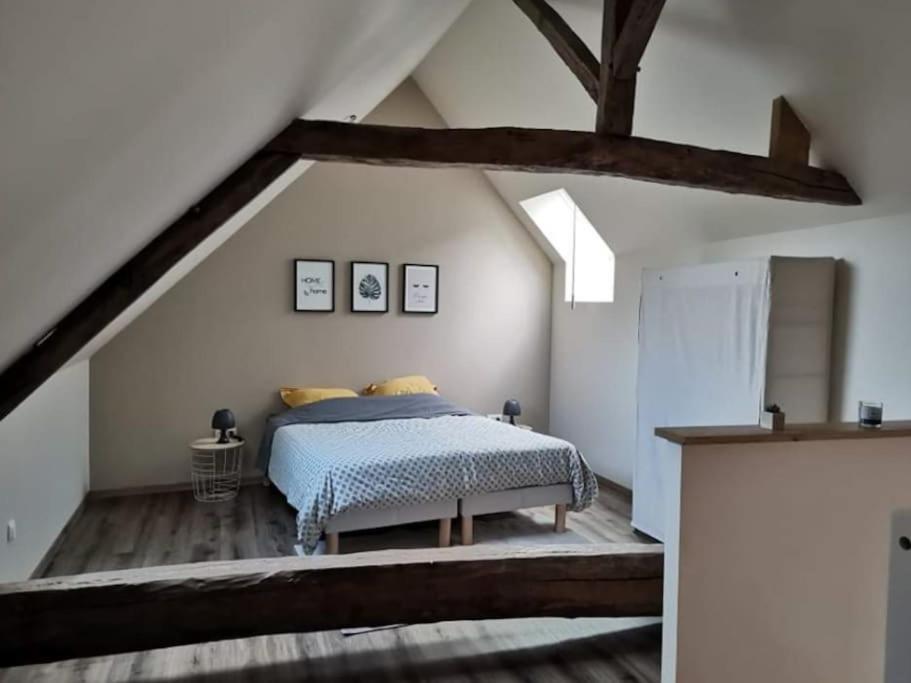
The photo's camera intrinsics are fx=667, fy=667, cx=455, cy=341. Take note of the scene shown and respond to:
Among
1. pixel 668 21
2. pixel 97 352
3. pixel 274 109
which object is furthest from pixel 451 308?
pixel 274 109

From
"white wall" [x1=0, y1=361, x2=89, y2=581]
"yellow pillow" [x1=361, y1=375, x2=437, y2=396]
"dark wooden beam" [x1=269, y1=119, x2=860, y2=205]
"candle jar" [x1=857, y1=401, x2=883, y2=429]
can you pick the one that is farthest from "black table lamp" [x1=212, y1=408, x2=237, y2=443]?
"candle jar" [x1=857, y1=401, x2=883, y2=429]

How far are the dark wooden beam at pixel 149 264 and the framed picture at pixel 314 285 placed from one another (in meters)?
2.68

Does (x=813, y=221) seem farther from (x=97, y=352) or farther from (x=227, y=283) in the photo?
(x=97, y=352)

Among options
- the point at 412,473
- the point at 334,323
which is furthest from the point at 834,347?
the point at 334,323

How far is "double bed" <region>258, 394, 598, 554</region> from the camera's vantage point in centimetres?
365

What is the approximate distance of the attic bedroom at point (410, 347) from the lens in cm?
190

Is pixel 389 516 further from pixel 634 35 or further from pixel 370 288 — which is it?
pixel 634 35

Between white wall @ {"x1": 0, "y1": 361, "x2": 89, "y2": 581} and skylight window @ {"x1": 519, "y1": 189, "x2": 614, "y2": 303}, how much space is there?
3777mm

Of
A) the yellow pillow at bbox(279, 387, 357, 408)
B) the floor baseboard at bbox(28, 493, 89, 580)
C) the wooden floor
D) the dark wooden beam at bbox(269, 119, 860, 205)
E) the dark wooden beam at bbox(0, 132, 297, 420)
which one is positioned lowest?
the wooden floor

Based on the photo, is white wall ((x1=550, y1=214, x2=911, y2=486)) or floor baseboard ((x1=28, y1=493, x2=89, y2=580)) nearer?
white wall ((x1=550, y1=214, x2=911, y2=486))

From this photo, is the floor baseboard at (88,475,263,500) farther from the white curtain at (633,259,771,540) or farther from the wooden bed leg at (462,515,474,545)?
the white curtain at (633,259,771,540)

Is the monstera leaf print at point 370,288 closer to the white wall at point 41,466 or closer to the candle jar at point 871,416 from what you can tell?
the white wall at point 41,466

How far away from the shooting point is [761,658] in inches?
89.8

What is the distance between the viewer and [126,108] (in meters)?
1.23
